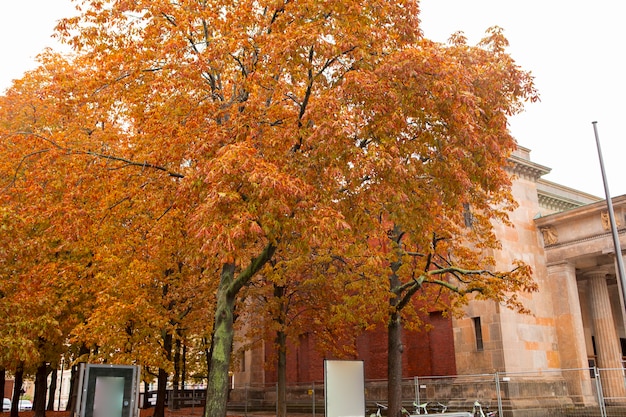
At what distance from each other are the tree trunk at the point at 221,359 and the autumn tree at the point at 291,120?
3cm

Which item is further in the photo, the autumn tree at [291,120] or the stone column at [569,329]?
the stone column at [569,329]

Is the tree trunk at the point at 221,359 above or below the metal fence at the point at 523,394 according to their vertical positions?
above

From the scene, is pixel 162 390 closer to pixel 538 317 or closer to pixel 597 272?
pixel 538 317

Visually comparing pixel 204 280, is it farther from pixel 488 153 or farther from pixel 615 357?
pixel 615 357

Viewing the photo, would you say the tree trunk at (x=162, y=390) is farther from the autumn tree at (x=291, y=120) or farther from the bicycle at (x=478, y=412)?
the bicycle at (x=478, y=412)

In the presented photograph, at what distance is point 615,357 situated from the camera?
28.0 metres

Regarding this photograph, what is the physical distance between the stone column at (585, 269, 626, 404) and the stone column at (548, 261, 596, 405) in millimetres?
981

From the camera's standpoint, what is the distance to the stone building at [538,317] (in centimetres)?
2541

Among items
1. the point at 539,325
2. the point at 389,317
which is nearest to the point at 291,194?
the point at 389,317

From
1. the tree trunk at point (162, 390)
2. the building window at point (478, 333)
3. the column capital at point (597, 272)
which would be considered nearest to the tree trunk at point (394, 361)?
the building window at point (478, 333)

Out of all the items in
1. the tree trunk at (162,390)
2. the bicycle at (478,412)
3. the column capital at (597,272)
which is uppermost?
the column capital at (597,272)

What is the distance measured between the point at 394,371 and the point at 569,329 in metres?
12.9

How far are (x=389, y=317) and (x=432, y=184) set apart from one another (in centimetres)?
712

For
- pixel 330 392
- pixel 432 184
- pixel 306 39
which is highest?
pixel 306 39
